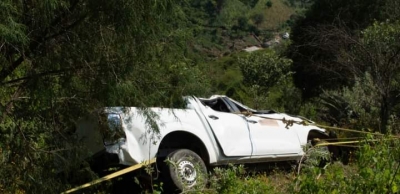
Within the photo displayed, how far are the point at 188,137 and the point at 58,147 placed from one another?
1837 millimetres

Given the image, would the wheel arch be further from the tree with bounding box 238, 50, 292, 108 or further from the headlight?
the tree with bounding box 238, 50, 292, 108

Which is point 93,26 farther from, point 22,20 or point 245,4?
point 245,4

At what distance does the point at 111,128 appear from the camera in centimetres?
654

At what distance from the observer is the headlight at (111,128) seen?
6455mm

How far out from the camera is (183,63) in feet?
20.8

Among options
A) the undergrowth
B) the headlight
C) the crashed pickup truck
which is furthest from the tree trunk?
the undergrowth

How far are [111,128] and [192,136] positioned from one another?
126cm

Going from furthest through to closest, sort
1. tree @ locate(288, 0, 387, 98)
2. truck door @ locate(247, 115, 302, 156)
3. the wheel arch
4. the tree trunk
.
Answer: tree @ locate(288, 0, 387, 98), the tree trunk, truck door @ locate(247, 115, 302, 156), the wheel arch

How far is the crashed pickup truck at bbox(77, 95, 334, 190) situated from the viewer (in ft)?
21.5

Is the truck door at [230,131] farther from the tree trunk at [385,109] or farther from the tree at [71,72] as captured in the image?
the tree trunk at [385,109]

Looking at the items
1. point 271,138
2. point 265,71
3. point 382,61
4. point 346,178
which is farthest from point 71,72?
point 265,71

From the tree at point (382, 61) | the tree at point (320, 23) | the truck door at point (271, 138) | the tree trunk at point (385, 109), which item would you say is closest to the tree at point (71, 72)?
the truck door at point (271, 138)

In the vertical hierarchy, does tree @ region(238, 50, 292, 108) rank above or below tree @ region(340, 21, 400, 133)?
above

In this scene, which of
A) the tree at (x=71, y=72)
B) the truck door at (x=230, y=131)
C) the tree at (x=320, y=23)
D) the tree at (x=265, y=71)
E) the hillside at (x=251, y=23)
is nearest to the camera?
the tree at (x=71, y=72)
